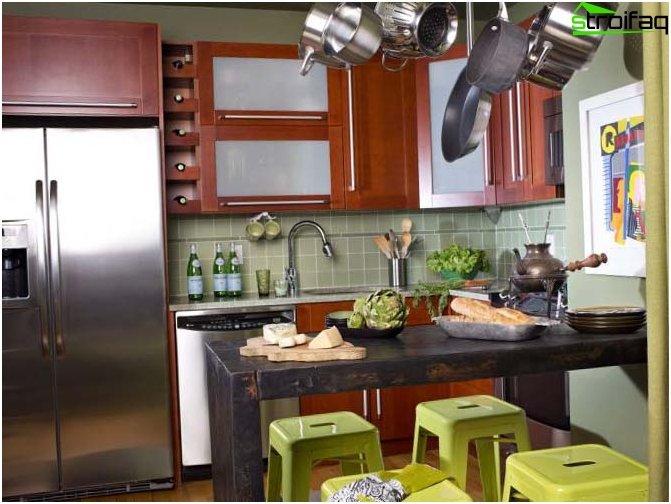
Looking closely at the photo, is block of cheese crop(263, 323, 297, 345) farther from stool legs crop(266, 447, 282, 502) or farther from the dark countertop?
stool legs crop(266, 447, 282, 502)

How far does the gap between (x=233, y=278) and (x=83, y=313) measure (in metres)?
0.92

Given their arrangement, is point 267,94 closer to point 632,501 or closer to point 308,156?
point 308,156

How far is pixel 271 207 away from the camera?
4.26 metres

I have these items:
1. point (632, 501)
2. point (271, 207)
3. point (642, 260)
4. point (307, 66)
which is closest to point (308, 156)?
point (271, 207)

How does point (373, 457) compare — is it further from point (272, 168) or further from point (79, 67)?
point (79, 67)

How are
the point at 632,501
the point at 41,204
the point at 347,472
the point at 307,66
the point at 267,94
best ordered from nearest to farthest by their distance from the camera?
the point at 632,501
the point at 307,66
the point at 347,472
the point at 41,204
the point at 267,94

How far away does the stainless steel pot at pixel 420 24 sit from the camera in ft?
7.16

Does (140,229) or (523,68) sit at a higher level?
(523,68)

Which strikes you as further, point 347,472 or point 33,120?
point 33,120

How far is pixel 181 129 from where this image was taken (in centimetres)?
426

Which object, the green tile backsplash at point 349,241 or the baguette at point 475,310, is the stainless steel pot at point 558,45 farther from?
the green tile backsplash at point 349,241

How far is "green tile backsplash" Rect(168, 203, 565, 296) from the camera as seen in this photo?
14.5 feet

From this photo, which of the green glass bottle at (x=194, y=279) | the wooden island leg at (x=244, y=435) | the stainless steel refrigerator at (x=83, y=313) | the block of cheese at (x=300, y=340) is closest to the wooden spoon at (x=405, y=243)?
the green glass bottle at (x=194, y=279)

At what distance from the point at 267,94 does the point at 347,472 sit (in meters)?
2.37
